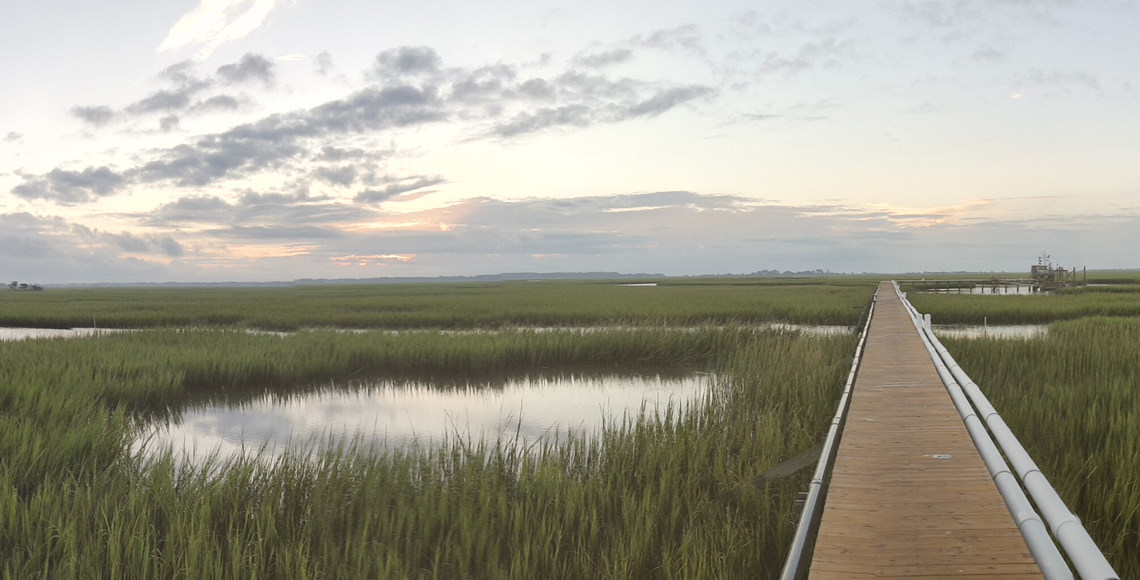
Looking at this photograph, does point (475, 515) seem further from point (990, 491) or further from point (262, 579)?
point (990, 491)

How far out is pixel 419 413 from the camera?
995cm

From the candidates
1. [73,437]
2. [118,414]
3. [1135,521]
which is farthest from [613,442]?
[118,414]

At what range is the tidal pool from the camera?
26.6 ft

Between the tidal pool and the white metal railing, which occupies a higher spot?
the white metal railing

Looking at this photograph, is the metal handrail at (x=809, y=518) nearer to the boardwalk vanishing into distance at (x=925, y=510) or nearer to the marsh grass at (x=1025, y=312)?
the boardwalk vanishing into distance at (x=925, y=510)

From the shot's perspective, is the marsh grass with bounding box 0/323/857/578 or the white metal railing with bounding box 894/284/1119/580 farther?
the marsh grass with bounding box 0/323/857/578

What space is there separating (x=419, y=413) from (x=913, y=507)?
7413 mm

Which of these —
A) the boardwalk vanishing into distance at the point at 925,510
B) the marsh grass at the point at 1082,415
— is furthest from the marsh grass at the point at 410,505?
the marsh grass at the point at 1082,415

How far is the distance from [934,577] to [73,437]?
7.06 m

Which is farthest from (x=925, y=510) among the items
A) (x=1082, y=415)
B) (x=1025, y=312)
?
(x=1025, y=312)

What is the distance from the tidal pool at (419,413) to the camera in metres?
8.11

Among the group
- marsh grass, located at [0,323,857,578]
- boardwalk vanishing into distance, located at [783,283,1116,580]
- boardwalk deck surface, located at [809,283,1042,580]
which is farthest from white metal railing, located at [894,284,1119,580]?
marsh grass, located at [0,323,857,578]

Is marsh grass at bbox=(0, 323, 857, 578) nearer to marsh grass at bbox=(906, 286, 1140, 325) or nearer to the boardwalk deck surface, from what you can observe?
the boardwalk deck surface

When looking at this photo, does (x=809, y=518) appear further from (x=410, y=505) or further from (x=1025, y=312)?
(x=1025, y=312)
